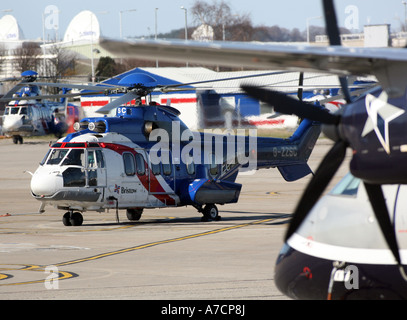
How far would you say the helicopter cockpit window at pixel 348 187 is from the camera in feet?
30.0

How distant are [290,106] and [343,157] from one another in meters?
0.70

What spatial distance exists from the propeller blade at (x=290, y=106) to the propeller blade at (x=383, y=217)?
780mm

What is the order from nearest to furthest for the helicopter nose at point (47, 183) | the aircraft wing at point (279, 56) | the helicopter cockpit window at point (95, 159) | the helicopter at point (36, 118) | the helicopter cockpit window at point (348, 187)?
the aircraft wing at point (279, 56)
the helicopter cockpit window at point (348, 187)
the helicopter nose at point (47, 183)
the helicopter cockpit window at point (95, 159)
the helicopter at point (36, 118)

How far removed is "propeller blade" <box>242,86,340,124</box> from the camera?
6.82 m

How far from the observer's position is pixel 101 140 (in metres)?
21.8

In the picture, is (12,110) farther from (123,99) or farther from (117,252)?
(117,252)

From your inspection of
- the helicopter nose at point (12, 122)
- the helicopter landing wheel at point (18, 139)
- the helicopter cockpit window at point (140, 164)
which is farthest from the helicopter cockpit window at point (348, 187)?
the helicopter landing wheel at point (18, 139)

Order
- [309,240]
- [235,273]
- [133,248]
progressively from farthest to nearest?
[133,248] < [235,273] < [309,240]

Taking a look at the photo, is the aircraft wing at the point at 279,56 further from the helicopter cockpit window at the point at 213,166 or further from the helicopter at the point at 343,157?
the helicopter cockpit window at the point at 213,166

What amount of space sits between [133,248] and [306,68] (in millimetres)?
12604
